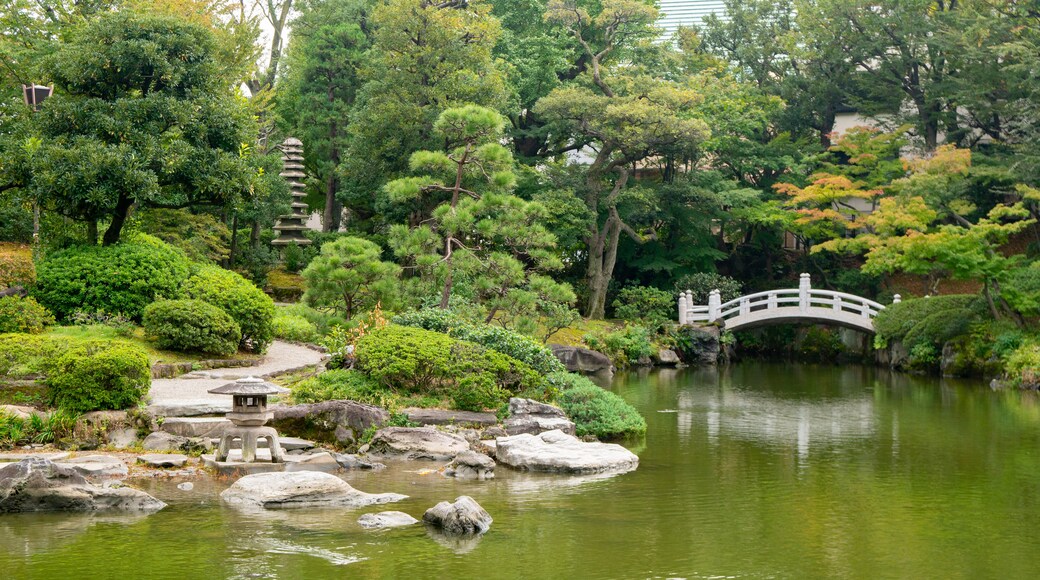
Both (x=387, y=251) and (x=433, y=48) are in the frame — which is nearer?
(x=433, y=48)

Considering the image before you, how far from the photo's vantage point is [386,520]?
33.3ft

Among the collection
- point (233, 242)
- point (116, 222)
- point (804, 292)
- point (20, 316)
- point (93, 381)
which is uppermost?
point (233, 242)

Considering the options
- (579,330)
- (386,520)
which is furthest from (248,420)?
(579,330)

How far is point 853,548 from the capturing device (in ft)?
32.1

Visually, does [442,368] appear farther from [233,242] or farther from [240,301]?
[233,242]

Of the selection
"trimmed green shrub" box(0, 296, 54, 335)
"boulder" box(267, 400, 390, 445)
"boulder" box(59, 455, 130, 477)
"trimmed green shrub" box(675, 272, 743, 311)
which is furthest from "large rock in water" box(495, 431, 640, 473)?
"trimmed green shrub" box(675, 272, 743, 311)

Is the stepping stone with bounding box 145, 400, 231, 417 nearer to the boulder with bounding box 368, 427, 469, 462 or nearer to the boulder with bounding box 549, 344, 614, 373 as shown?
the boulder with bounding box 368, 427, 469, 462

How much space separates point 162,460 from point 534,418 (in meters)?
4.80

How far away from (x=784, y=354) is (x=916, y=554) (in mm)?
24765

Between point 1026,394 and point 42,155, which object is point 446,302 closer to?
point 42,155

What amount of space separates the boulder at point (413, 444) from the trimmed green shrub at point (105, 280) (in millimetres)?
4929

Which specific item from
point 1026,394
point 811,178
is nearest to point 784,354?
point 811,178

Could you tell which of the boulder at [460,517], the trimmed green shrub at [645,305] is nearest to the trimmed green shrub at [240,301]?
the boulder at [460,517]

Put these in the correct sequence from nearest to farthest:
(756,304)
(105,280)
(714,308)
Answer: (105,280)
(756,304)
(714,308)
